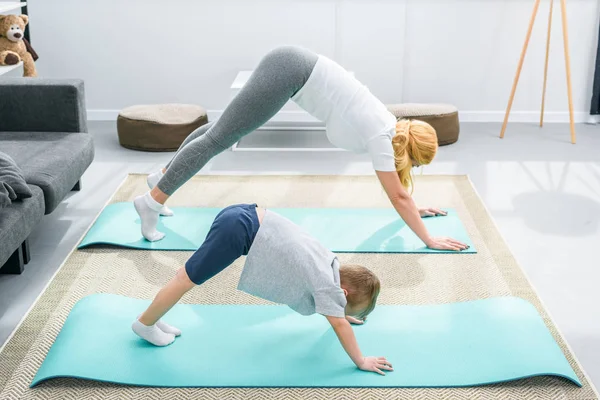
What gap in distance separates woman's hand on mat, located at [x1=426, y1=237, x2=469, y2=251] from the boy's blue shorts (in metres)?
1.12

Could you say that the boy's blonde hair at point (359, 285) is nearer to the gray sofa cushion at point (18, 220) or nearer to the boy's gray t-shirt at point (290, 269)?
the boy's gray t-shirt at point (290, 269)

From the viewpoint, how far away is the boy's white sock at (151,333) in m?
2.24

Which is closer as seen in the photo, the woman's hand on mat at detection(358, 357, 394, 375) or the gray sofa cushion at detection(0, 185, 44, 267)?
the woman's hand on mat at detection(358, 357, 394, 375)

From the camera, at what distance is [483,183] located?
158 inches

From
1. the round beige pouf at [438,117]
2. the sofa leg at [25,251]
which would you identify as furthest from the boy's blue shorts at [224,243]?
the round beige pouf at [438,117]

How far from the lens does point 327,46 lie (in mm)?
5184

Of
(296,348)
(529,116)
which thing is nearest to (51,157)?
(296,348)

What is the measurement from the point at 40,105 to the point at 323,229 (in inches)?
59.5

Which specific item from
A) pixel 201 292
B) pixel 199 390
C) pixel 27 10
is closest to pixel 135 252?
pixel 201 292

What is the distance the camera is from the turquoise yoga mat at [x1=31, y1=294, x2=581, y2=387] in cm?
214

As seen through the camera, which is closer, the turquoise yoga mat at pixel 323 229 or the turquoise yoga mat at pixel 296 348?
the turquoise yoga mat at pixel 296 348

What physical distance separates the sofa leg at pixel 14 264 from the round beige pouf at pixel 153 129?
5.74ft

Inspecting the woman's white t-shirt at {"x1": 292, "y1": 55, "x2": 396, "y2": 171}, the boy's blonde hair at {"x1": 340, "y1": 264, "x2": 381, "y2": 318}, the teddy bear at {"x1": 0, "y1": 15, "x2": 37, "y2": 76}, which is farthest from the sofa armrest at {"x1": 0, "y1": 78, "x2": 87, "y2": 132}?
the boy's blonde hair at {"x1": 340, "y1": 264, "x2": 381, "y2": 318}

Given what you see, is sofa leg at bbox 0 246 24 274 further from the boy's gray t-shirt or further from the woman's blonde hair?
the woman's blonde hair
